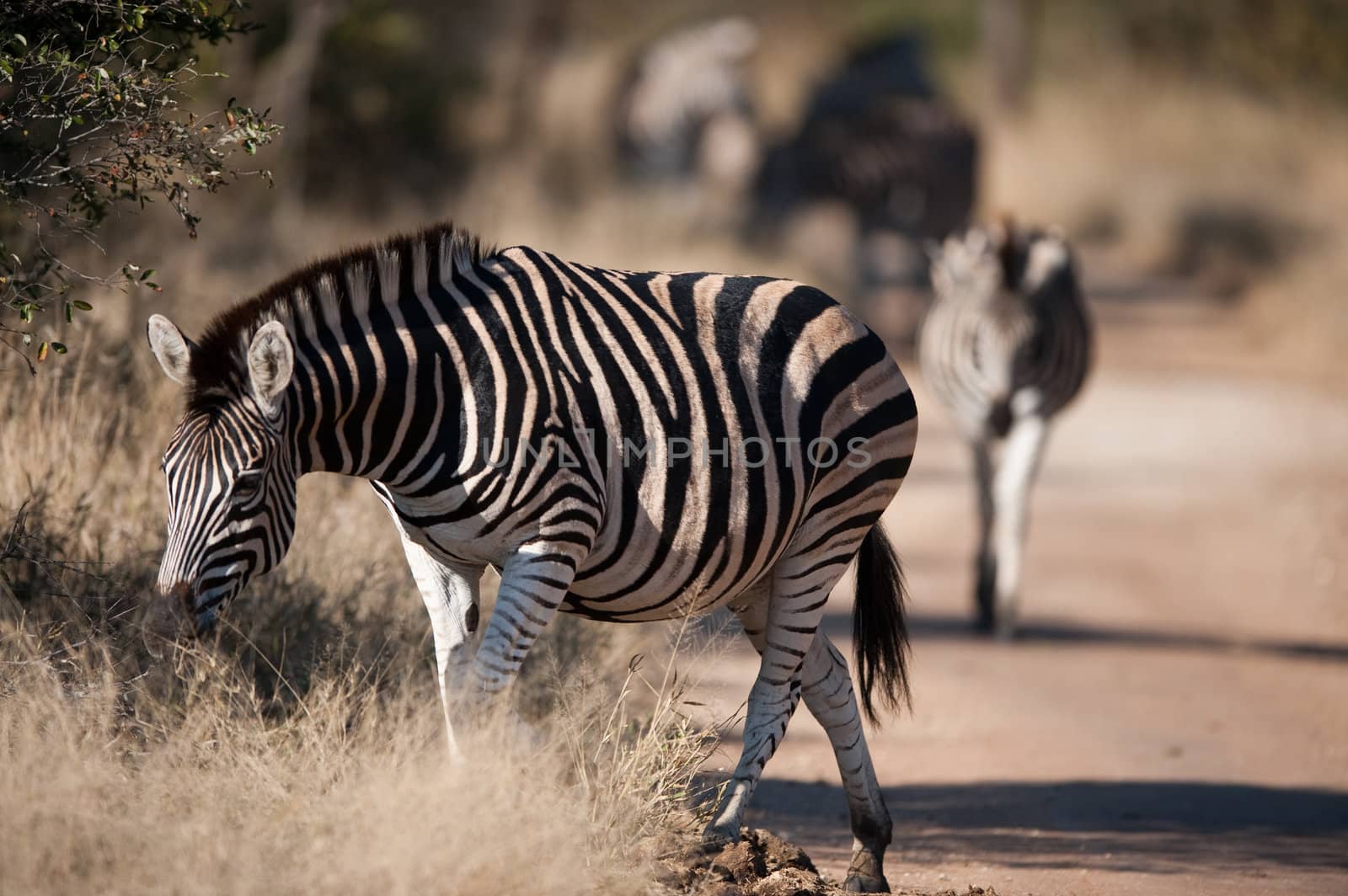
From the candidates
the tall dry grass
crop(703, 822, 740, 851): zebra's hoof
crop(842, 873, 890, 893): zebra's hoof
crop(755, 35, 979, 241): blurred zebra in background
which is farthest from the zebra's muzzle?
crop(755, 35, 979, 241): blurred zebra in background

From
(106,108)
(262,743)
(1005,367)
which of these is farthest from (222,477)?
(1005,367)

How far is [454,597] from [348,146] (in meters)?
13.8

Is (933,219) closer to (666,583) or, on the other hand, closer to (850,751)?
(850,751)

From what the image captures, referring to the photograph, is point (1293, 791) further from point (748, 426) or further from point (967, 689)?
point (748, 426)

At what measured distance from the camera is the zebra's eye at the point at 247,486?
3951mm

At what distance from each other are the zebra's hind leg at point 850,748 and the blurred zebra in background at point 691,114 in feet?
55.2

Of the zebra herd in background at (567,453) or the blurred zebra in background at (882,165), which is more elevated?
the blurred zebra in background at (882,165)

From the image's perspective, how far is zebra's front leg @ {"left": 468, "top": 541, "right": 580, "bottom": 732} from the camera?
420 cm

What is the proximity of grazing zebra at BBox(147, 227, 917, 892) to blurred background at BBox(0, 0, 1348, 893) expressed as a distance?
1.11m

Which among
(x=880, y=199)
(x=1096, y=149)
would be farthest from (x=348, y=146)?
(x=1096, y=149)

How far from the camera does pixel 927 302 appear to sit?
2073 cm

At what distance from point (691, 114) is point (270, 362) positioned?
63.3ft

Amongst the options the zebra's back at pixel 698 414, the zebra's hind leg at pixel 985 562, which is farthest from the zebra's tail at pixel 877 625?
the zebra's hind leg at pixel 985 562

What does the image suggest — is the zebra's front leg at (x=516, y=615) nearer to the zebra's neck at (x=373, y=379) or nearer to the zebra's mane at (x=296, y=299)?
the zebra's neck at (x=373, y=379)
